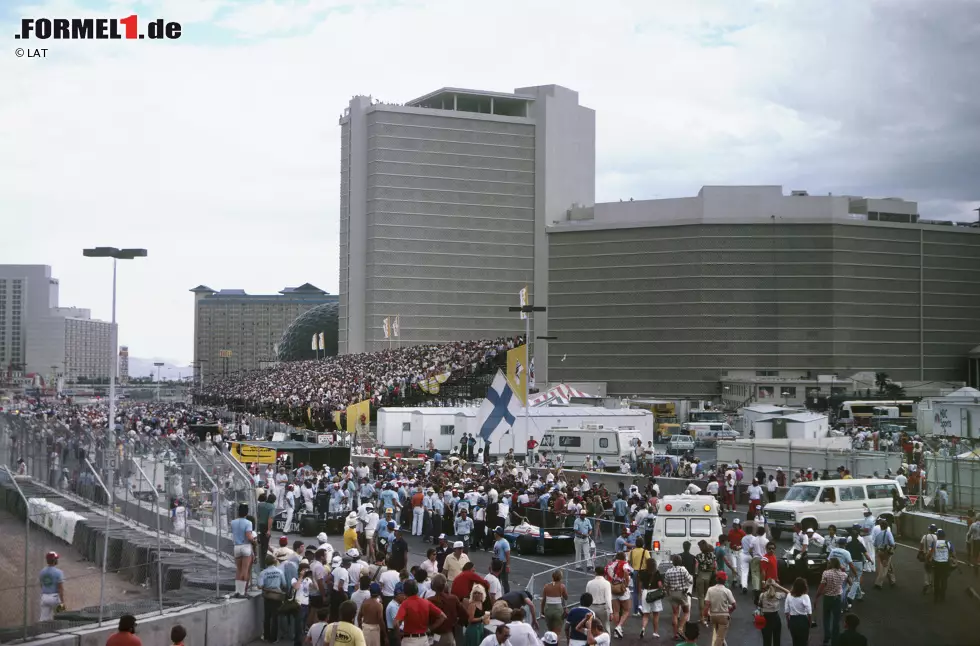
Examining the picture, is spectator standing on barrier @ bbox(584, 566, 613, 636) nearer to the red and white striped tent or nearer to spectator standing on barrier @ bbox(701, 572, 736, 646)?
spectator standing on barrier @ bbox(701, 572, 736, 646)

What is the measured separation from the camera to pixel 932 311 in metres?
120

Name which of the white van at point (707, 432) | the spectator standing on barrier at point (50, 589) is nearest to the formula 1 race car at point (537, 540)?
the spectator standing on barrier at point (50, 589)

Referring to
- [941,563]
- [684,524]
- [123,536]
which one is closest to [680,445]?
[684,524]

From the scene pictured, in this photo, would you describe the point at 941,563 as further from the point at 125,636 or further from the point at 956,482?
the point at 125,636

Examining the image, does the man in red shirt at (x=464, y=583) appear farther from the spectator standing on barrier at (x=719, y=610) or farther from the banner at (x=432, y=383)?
the banner at (x=432, y=383)

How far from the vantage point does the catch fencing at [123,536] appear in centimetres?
1364

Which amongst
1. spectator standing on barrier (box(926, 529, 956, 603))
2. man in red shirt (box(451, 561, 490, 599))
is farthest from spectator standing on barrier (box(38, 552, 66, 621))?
spectator standing on barrier (box(926, 529, 956, 603))

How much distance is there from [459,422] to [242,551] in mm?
31408

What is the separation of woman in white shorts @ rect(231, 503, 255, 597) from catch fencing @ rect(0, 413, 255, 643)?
0.77ft

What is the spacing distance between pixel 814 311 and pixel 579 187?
32210 mm

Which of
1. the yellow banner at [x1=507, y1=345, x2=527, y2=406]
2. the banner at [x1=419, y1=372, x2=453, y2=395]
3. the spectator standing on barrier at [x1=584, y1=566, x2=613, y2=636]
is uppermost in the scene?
the yellow banner at [x1=507, y1=345, x2=527, y2=406]

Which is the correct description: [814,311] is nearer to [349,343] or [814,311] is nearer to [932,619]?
[349,343]

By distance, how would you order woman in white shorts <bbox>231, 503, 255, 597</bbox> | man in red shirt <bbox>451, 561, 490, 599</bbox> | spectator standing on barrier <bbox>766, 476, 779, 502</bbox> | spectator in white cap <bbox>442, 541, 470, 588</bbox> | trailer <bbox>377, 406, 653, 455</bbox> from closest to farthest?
man in red shirt <bbox>451, 561, 490, 599</bbox> → spectator in white cap <bbox>442, 541, 470, 588</bbox> → woman in white shorts <bbox>231, 503, 255, 597</bbox> → spectator standing on barrier <bbox>766, 476, 779, 502</bbox> → trailer <bbox>377, 406, 653, 455</bbox>

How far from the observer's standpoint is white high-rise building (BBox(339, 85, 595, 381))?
12088cm
